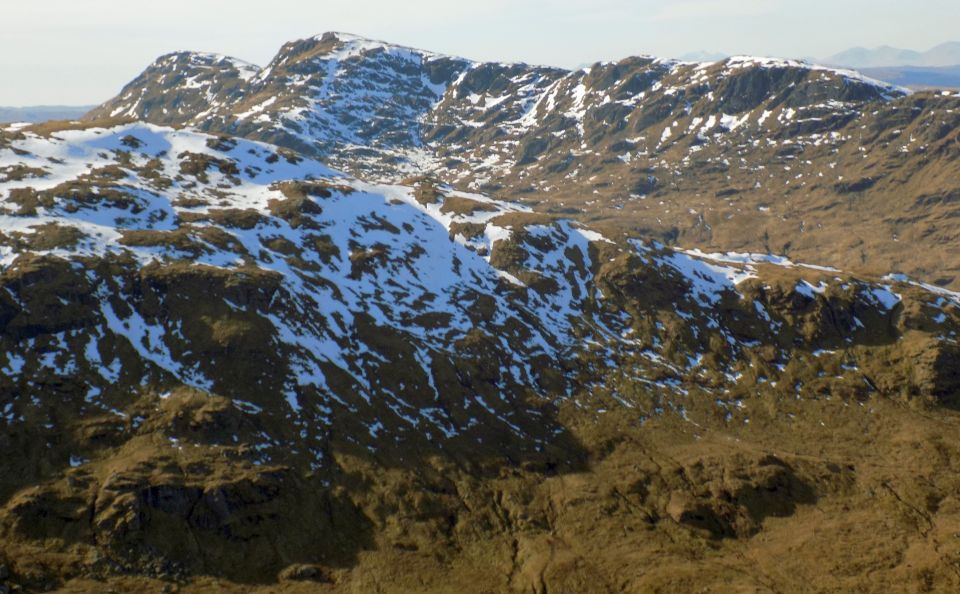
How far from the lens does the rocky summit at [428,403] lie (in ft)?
269

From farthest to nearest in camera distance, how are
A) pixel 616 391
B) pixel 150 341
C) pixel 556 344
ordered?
pixel 556 344 → pixel 616 391 → pixel 150 341

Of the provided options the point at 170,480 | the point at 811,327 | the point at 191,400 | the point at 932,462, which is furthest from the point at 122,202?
the point at 932,462

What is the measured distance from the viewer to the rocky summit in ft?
269

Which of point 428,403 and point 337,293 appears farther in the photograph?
point 337,293

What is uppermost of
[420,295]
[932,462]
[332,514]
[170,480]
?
[420,295]

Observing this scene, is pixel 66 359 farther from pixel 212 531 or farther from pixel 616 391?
pixel 616 391

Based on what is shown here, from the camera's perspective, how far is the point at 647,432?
11188 centimetres

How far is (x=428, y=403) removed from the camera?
111312 millimetres

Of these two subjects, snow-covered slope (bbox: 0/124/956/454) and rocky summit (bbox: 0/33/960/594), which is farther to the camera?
snow-covered slope (bbox: 0/124/956/454)

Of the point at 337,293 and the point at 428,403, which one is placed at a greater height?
the point at 337,293

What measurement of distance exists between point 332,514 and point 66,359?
46.3 meters

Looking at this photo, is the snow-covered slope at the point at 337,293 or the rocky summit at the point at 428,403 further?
the snow-covered slope at the point at 337,293

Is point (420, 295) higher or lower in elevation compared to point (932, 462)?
higher

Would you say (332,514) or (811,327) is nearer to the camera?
(332,514)
